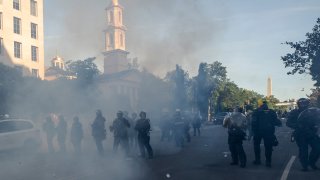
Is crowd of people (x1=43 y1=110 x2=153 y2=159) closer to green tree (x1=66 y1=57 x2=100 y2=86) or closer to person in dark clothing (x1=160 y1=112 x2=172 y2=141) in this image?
green tree (x1=66 y1=57 x2=100 y2=86)

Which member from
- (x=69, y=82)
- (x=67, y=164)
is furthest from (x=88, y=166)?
(x=69, y=82)

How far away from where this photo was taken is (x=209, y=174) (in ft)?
29.0

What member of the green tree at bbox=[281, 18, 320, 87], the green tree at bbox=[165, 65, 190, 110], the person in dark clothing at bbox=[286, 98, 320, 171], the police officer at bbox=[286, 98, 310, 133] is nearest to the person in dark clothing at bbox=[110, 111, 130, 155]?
the police officer at bbox=[286, 98, 310, 133]

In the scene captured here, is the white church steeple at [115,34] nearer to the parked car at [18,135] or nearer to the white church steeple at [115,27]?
the white church steeple at [115,27]

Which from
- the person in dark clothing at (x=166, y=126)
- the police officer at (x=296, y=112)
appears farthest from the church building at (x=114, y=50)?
the police officer at (x=296, y=112)

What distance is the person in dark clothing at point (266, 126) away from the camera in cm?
1001

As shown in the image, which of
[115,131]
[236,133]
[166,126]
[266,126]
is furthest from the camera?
[166,126]

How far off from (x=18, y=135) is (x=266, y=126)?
28.1ft

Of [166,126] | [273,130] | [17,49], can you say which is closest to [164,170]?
[273,130]

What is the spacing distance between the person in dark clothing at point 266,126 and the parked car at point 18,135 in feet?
26.9

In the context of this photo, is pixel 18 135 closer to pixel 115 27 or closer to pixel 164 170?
pixel 115 27

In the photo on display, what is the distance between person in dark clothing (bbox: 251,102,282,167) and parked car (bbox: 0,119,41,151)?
26.9 feet

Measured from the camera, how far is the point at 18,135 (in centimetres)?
1416

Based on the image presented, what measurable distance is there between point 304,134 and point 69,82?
28.1 ft
